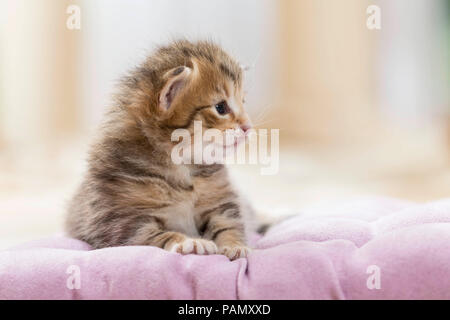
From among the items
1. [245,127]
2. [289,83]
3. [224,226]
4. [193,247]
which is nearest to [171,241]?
[193,247]

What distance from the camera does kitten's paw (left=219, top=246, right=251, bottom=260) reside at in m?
1.21

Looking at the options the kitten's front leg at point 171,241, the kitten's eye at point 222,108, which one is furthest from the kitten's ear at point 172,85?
the kitten's front leg at point 171,241

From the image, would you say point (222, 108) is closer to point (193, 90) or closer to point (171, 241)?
point (193, 90)

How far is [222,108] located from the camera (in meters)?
1.41

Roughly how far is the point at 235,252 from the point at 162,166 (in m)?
0.30

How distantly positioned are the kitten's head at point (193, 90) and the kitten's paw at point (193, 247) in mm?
290

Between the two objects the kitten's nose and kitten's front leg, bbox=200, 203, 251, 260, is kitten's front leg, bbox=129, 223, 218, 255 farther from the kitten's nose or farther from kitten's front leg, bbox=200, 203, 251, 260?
the kitten's nose

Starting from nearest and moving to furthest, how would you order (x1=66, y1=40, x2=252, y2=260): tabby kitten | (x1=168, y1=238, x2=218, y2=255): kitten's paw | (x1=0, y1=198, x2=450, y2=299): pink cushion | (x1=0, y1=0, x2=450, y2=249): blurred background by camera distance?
(x1=0, y1=198, x2=450, y2=299): pink cushion → (x1=168, y1=238, x2=218, y2=255): kitten's paw → (x1=66, y1=40, x2=252, y2=260): tabby kitten → (x1=0, y1=0, x2=450, y2=249): blurred background

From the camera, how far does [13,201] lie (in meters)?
3.11

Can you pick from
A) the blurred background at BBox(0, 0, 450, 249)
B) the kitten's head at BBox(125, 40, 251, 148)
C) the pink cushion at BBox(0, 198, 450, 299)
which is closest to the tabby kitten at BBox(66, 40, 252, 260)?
the kitten's head at BBox(125, 40, 251, 148)

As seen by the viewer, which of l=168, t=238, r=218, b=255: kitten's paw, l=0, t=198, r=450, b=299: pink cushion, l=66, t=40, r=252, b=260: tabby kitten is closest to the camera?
l=0, t=198, r=450, b=299: pink cushion

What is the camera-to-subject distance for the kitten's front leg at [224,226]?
1.36 meters

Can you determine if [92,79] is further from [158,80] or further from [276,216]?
[158,80]
